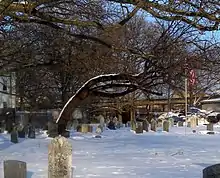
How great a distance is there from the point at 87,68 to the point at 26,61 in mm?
3161

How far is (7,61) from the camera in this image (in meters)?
19.9

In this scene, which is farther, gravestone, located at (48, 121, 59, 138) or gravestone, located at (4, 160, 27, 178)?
gravestone, located at (48, 121, 59, 138)

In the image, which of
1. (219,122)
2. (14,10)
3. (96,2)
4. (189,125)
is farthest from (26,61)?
(219,122)

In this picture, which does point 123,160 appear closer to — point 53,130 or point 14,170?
point 14,170

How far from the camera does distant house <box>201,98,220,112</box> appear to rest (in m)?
55.2

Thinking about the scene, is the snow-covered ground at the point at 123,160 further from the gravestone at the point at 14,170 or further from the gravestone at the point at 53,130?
the gravestone at the point at 53,130

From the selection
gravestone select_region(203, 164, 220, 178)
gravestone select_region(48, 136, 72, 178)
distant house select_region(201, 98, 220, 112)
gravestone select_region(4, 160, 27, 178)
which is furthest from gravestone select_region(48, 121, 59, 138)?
distant house select_region(201, 98, 220, 112)

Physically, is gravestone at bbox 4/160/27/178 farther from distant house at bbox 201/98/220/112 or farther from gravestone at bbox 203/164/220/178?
distant house at bbox 201/98/220/112

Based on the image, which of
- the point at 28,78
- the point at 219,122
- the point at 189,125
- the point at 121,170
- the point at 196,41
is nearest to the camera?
the point at 121,170

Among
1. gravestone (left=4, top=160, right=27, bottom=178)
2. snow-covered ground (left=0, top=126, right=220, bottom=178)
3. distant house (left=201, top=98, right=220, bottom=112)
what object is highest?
distant house (left=201, top=98, right=220, bottom=112)

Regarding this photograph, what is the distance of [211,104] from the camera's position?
56250mm

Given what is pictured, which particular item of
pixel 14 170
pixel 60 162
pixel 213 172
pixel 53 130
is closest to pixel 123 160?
pixel 60 162

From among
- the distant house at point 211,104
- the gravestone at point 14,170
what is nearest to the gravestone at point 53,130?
the gravestone at point 14,170

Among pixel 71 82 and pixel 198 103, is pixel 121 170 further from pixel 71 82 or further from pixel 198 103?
pixel 198 103
